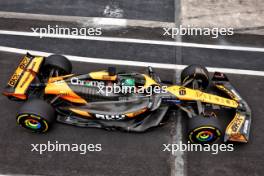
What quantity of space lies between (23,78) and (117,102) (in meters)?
2.07

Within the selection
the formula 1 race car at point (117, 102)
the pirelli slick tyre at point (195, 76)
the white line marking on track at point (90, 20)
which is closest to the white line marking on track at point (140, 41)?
the white line marking on track at point (90, 20)

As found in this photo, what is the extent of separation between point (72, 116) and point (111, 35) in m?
3.34

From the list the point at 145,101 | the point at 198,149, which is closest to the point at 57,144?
the point at 145,101

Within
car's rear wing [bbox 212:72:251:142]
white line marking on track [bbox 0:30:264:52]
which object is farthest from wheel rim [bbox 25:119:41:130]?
car's rear wing [bbox 212:72:251:142]

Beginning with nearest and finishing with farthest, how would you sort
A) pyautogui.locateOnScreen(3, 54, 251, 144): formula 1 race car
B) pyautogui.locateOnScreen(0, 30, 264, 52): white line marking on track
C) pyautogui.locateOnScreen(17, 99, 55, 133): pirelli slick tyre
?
1. pyautogui.locateOnScreen(17, 99, 55, 133): pirelli slick tyre
2. pyautogui.locateOnScreen(3, 54, 251, 144): formula 1 race car
3. pyautogui.locateOnScreen(0, 30, 264, 52): white line marking on track

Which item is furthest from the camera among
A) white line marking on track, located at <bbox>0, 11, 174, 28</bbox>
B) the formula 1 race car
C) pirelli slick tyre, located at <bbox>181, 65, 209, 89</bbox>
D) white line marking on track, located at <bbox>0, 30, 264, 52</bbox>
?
white line marking on track, located at <bbox>0, 11, 174, 28</bbox>

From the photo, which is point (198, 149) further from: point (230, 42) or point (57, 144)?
point (230, 42)

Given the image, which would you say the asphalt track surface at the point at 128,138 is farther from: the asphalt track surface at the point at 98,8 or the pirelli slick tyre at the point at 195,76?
the asphalt track surface at the point at 98,8

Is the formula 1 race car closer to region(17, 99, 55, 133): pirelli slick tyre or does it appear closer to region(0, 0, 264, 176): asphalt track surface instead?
region(17, 99, 55, 133): pirelli slick tyre

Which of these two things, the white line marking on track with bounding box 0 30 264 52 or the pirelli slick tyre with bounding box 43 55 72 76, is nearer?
the pirelli slick tyre with bounding box 43 55 72 76

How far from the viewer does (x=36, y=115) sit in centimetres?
657

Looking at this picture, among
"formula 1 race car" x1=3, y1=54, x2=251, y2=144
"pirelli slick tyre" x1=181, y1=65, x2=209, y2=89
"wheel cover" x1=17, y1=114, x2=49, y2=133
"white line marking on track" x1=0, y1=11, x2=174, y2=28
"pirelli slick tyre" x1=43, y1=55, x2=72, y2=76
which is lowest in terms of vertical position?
"wheel cover" x1=17, y1=114, x2=49, y2=133

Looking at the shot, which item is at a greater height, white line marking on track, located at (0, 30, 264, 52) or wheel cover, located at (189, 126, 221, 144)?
white line marking on track, located at (0, 30, 264, 52)

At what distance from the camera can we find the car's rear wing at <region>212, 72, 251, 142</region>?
682cm
